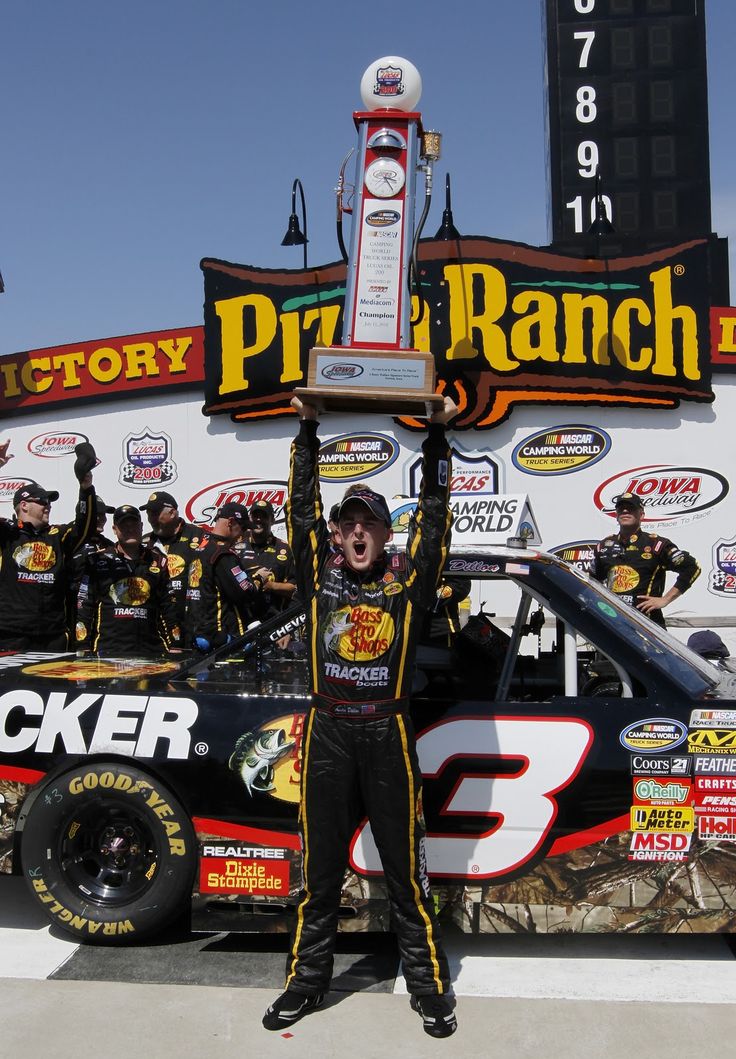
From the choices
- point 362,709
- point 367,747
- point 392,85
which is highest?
point 392,85

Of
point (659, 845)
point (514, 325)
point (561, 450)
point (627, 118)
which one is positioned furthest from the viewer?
point (627, 118)

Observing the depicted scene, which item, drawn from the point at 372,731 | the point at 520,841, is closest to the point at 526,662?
the point at 520,841

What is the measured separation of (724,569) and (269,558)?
741 cm

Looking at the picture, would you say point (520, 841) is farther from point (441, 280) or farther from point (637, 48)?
point (637, 48)

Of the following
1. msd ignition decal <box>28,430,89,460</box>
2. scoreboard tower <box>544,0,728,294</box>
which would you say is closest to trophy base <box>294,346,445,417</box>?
msd ignition decal <box>28,430,89,460</box>

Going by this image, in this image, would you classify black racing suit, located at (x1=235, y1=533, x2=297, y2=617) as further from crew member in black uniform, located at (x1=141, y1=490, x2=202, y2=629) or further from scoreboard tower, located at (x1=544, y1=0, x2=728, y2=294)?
scoreboard tower, located at (x1=544, y1=0, x2=728, y2=294)

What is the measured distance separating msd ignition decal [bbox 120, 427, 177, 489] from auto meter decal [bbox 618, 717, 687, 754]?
11.5 metres

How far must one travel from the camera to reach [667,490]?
13.1m

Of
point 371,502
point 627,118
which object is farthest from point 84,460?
point 627,118

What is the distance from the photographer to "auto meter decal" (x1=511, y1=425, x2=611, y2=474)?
13.3 m

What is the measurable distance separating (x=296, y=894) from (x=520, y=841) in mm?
798

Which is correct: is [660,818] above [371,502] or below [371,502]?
below

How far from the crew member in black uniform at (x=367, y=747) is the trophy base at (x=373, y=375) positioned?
1.49 feet

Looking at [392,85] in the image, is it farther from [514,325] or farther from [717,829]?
[514,325]
